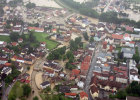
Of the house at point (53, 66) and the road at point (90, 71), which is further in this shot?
the house at point (53, 66)

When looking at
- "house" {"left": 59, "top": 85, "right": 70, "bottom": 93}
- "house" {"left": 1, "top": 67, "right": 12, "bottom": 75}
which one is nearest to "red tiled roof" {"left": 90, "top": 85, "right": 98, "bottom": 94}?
"house" {"left": 59, "top": 85, "right": 70, "bottom": 93}

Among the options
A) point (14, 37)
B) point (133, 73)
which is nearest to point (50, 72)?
point (133, 73)

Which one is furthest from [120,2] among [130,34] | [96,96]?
[96,96]

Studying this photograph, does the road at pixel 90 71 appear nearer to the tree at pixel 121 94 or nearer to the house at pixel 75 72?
the house at pixel 75 72

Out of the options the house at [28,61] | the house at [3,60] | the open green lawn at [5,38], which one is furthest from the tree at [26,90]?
the open green lawn at [5,38]

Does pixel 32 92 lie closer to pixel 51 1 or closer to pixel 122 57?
pixel 122 57

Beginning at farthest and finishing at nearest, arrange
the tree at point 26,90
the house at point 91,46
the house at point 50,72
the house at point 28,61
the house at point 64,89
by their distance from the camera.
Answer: the house at point 91,46
the house at point 28,61
the house at point 50,72
the house at point 64,89
the tree at point 26,90

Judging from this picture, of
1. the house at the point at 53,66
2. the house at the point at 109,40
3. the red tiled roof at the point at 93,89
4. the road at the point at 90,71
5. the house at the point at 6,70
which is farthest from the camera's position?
the house at the point at 109,40

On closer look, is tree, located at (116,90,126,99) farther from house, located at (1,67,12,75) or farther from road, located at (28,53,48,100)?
house, located at (1,67,12,75)
